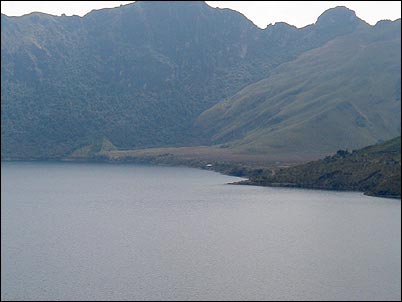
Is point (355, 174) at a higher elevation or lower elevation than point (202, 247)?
higher

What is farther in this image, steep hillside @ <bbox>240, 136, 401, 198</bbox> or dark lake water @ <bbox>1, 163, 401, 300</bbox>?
steep hillside @ <bbox>240, 136, 401, 198</bbox>

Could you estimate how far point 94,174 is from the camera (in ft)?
642

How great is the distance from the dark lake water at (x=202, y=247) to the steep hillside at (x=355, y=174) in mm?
6938

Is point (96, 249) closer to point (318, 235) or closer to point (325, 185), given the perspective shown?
point (318, 235)

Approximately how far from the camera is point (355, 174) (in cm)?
14075

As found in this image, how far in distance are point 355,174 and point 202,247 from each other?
6845 centimetres

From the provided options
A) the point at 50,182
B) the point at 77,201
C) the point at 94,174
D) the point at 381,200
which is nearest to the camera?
the point at 381,200

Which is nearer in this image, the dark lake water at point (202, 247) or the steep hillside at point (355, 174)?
the dark lake water at point (202, 247)

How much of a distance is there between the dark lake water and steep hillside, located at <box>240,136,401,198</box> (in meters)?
6.94

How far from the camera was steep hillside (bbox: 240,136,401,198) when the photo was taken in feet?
422

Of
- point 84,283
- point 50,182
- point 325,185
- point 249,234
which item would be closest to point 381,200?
point 325,185

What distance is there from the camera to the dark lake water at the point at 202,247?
61594 millimetres

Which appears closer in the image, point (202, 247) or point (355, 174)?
point (202, 247)

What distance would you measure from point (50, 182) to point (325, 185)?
214 ft
